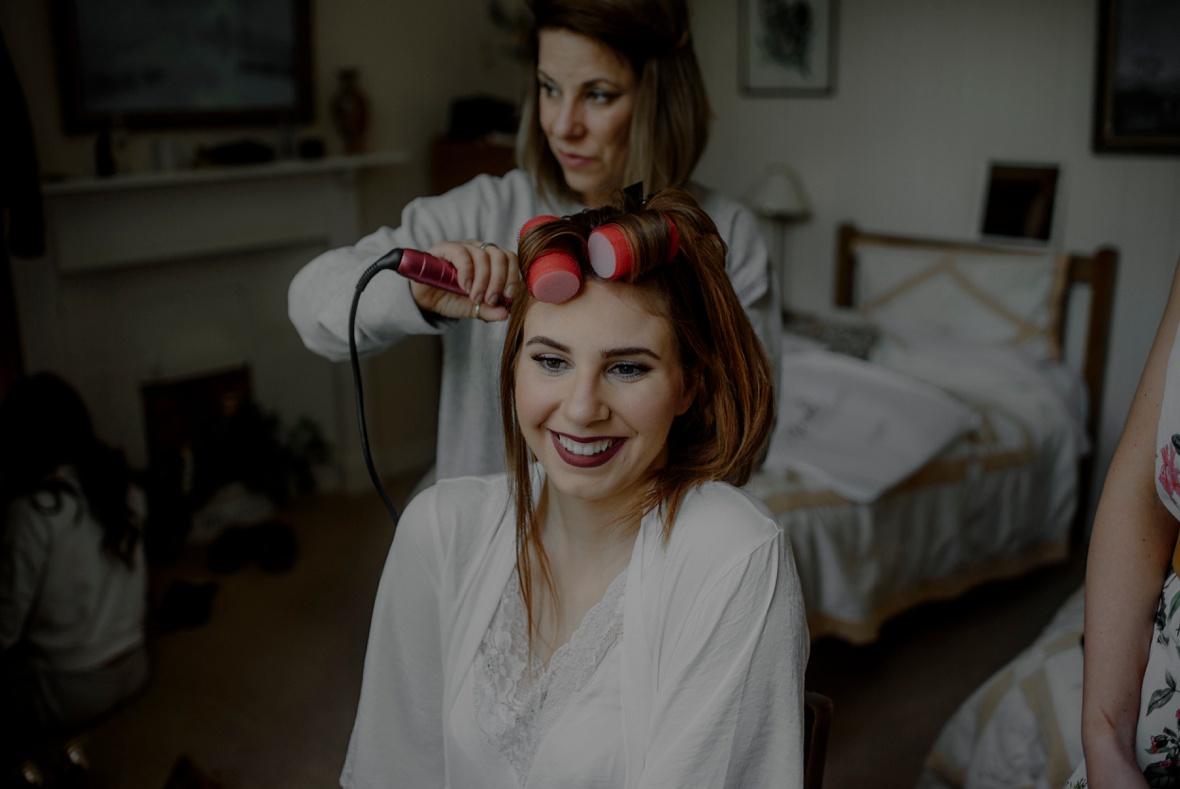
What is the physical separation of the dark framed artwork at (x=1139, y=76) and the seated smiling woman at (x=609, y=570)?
258cm

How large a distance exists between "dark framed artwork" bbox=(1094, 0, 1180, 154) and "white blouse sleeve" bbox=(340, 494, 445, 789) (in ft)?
9.23

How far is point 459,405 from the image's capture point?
144cm

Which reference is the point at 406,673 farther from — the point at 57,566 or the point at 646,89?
the point at 57,566

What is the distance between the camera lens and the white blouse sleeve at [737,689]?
981mm

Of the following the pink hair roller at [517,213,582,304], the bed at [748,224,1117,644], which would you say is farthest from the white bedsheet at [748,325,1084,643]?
the pink hair roller at [517,213,582,304]

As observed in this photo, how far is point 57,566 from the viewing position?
2.41 m

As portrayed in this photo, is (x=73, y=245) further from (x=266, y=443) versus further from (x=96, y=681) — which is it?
(x=96, y=681)

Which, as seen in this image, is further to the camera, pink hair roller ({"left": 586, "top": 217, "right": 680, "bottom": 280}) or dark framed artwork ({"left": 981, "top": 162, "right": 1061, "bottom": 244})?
dark framed artwork ({"left": 981, "top": 162, "right": 1061, "bottom": 244})

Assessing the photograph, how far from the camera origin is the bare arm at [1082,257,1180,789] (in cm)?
103

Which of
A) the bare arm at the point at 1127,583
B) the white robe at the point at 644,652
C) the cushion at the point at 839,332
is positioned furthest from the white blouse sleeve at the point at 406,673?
the cushion at the point at 839,332

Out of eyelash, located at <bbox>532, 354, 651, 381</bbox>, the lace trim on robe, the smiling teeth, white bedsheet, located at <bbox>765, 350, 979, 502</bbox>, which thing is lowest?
white bedsheet, located at <bbox>765, 350, 979, 502</bbox>

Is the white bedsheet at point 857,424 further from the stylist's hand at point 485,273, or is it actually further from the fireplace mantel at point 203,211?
the fireplace mantel at point 203,211

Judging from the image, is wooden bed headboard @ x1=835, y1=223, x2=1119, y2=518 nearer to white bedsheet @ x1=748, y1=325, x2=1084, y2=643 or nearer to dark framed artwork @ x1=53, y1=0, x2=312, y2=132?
white bedsheet @ x1=748, y1=325, x2=1084, y2=643

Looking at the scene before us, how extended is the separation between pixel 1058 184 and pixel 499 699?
2962mm
